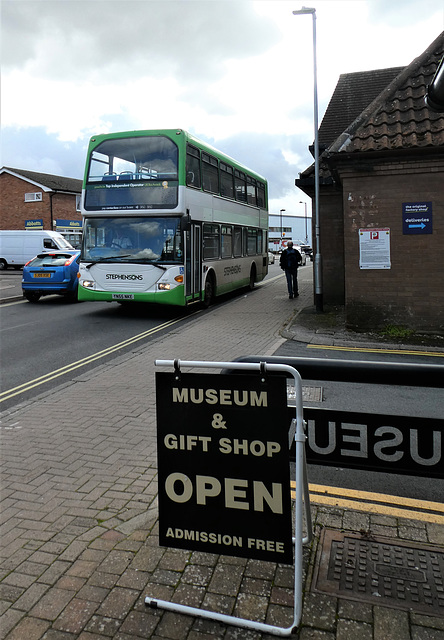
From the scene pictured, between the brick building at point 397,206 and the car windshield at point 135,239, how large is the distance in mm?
4232

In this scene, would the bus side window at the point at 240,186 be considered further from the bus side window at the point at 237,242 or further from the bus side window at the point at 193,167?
the bus side window at the point at 193,167

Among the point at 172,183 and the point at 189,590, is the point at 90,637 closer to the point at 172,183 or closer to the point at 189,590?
the point at 189,590

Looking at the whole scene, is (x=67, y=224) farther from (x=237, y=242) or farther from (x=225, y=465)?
(x=225, y=465)

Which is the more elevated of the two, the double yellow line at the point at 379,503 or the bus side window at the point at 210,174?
the bus side window at the point at 210,174

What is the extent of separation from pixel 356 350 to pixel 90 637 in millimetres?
7771

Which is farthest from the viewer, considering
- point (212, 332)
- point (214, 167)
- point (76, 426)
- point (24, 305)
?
point (24, 305)

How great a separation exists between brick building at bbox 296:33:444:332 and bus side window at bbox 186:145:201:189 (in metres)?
3.85

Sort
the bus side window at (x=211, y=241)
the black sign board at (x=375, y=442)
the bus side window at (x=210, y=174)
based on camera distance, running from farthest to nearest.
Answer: the bus side window at (x=211, y=241) → the bus side window at (x=210, y=174) → the black sign board at (x=375, y=442)

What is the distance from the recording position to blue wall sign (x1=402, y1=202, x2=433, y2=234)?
10.4 metres

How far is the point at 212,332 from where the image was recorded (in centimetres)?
1173

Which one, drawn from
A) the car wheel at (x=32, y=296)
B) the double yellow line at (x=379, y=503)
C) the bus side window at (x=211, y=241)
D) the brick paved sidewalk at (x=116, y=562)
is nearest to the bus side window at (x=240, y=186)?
the bus side window at (x=211, y=241)

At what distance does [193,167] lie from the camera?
13.8m

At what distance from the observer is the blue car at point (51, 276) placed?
17.3 m

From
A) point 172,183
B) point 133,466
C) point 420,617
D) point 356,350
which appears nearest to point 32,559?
point 133,466
